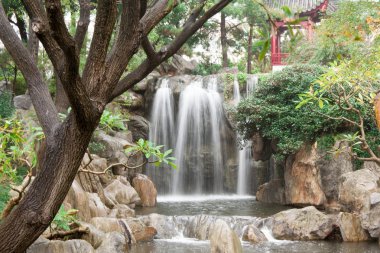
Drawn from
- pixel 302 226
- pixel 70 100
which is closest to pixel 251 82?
pixel 302 226

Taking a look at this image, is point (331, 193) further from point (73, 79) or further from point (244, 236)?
point (73, 79)

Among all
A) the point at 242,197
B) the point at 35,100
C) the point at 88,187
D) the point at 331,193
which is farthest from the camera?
the point at 242,197

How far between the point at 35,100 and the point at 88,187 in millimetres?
8983

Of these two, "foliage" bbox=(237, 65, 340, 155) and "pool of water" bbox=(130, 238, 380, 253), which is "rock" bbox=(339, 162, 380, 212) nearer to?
"pool of water" bbox=(130, 238, 380, 253)

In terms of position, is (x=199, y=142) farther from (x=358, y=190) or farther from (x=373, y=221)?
(x=373, y=221)

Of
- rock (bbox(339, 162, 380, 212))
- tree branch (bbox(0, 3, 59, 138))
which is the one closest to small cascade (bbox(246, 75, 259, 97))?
rock (bbox(339, 162, 380, 212))

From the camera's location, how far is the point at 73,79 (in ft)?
7.63

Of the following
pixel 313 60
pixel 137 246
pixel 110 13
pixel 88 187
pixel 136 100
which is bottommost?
pixel 137 246

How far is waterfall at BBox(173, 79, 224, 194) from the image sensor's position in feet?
61.8

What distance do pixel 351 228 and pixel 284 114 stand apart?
17.0 ft

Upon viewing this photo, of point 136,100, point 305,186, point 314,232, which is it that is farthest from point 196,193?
point 314,232

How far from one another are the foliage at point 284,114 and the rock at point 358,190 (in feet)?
8.12

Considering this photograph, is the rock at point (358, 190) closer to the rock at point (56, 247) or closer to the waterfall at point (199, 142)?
the rock at point (56, 247)

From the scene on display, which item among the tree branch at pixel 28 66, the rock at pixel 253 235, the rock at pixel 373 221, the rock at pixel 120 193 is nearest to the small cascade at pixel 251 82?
the rock at pixel 120 193
